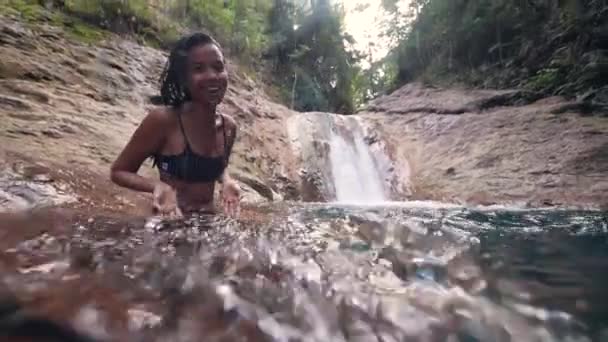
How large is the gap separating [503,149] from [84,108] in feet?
23.8

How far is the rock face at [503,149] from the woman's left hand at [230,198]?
529cm

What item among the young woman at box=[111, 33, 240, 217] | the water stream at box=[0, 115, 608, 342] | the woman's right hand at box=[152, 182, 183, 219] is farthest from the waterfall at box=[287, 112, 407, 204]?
the water stream at box=[0, 115, 608, 342]

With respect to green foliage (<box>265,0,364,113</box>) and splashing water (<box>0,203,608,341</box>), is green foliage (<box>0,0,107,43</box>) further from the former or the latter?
green foliage (<box>265,0,364,113</box>)

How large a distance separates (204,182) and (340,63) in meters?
14.2

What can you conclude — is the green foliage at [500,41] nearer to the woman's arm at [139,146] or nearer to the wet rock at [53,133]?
the woman's arm at [139,146]

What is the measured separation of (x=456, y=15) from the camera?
15.6 m

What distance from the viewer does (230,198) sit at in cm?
238

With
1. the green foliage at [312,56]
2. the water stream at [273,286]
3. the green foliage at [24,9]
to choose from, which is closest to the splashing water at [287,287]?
the water stream at [273,286]

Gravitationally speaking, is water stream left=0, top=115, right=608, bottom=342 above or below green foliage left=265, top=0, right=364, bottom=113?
below

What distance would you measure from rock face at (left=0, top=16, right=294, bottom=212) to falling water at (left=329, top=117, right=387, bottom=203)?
45.7 inches

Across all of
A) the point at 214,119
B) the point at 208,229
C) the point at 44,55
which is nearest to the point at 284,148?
the point at 44,55

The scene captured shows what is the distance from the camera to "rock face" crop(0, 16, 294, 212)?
144 inches

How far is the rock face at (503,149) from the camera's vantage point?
655 cm

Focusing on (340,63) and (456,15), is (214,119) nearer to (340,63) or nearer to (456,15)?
(340,63)
